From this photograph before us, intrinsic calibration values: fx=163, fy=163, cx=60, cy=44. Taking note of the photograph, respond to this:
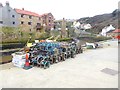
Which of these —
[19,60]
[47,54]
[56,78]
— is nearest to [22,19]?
[47,54]

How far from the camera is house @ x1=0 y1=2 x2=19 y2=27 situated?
36522mm

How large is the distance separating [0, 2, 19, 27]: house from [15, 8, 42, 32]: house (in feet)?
5.20

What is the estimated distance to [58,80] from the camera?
8859mm

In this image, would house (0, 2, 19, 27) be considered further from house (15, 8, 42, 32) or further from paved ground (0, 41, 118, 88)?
paved ground (0, 41, 118, 88)

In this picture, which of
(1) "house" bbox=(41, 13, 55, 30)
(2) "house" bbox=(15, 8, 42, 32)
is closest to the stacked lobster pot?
(2) "house" bbox=(15, 8, 42, 32)

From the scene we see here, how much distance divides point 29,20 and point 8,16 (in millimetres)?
6675

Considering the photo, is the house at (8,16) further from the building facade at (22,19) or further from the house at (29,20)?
the house at (29,20)

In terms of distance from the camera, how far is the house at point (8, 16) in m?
36.5

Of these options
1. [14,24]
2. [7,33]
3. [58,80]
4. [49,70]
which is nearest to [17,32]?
[7,33]

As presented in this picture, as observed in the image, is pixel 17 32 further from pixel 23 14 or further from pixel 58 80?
pixel 58 80

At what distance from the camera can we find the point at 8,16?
37688mm

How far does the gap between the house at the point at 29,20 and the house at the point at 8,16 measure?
1.58m

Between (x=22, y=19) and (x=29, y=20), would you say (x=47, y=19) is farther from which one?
(x=22, y=19)

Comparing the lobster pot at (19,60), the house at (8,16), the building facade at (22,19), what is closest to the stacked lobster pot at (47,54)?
the lobster pot at (19,60)
